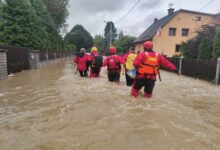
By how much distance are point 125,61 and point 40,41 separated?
1321 centimetres

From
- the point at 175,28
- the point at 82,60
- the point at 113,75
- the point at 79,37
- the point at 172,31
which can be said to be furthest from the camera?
the point at 79,37

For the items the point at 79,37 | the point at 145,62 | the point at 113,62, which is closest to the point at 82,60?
the point at 113,62

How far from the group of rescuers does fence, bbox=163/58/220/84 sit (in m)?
4.53

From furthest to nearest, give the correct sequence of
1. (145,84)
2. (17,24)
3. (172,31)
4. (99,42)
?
1. (99,42)
2. (172,31)
3. (17,24)
4. (145,84)

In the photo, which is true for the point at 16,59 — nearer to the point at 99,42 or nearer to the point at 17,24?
the point at 17,24

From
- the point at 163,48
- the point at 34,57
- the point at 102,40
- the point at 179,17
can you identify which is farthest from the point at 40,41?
the point at 102,40

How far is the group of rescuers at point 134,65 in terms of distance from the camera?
491 centimetres

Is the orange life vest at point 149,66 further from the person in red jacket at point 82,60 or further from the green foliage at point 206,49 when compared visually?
the green foliage at point 206,49

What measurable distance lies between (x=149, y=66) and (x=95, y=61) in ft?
13.6

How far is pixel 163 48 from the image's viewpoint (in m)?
26.7

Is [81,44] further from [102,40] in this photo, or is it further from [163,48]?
[163,48]

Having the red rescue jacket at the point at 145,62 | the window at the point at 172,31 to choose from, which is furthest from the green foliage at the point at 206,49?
the window at the point at 172,31

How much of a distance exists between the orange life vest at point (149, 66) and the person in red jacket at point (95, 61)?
13.0 ft

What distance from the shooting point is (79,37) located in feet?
217
